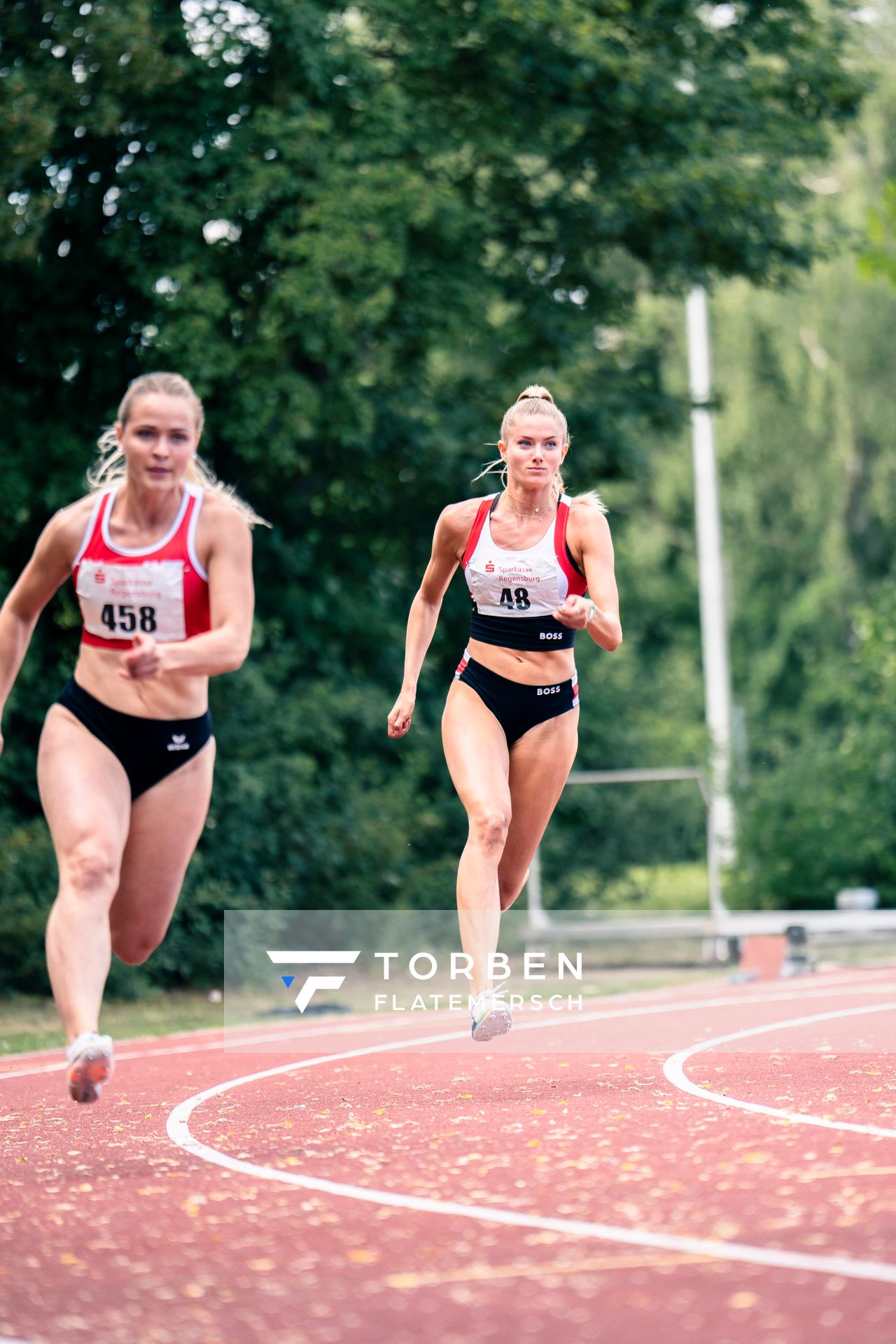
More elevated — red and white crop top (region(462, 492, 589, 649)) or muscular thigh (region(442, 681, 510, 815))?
red and white crop top (region(462, 492, 589, 649))

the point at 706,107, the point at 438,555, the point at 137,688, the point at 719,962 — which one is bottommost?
the point at 719,962

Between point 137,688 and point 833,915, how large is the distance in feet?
57.4

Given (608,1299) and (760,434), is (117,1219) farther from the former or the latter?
(760,434)

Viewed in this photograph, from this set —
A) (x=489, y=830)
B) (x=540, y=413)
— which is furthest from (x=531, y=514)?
(x=489, y=830)

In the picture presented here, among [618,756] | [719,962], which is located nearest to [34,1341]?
[719,962]

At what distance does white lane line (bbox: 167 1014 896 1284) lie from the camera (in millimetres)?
4887

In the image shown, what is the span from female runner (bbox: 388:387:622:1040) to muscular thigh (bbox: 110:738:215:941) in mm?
1401

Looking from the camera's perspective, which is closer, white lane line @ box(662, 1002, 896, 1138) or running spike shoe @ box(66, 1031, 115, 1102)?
running spike shoe @ box(66, 1031, 115, 1102)

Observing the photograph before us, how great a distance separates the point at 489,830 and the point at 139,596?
7.39 ft

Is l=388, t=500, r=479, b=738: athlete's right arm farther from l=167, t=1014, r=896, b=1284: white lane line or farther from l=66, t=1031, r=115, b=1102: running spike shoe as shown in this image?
l=66, t=1031, r=115, b=1102: running spike shoe

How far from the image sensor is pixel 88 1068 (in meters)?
6.09

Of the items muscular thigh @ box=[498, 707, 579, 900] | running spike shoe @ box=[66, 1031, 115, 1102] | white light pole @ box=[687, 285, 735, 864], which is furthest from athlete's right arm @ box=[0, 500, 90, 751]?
white light pole @ box=[687, 285, 735, 864]

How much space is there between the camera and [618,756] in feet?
95.4

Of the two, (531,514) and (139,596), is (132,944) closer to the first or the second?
(139,596)
